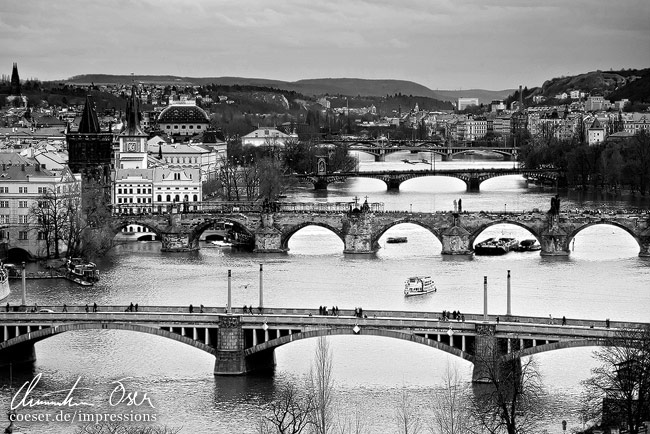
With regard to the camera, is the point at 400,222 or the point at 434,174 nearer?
the point at 400,222

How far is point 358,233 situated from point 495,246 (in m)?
4.09

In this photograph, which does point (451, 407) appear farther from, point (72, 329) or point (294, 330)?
point (72, 329)

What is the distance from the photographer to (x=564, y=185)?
261 feet

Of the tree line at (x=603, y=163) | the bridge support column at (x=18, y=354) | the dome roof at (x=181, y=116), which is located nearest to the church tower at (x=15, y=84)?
the dome roof at (x=181, y=116)

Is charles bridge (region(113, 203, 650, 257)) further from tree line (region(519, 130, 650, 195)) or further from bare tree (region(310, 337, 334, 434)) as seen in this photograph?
tree line (region(519, 130, 650, 195))

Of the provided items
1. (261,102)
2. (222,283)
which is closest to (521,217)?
(222,283)

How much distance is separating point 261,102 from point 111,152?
357 ft

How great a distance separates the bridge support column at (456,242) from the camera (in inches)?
1988

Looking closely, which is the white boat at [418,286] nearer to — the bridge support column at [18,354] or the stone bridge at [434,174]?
the bridge support column at [18,354]

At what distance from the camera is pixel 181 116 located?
341 feet

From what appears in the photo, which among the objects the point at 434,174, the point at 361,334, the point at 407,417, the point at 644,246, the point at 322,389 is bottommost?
the point at 407,417
